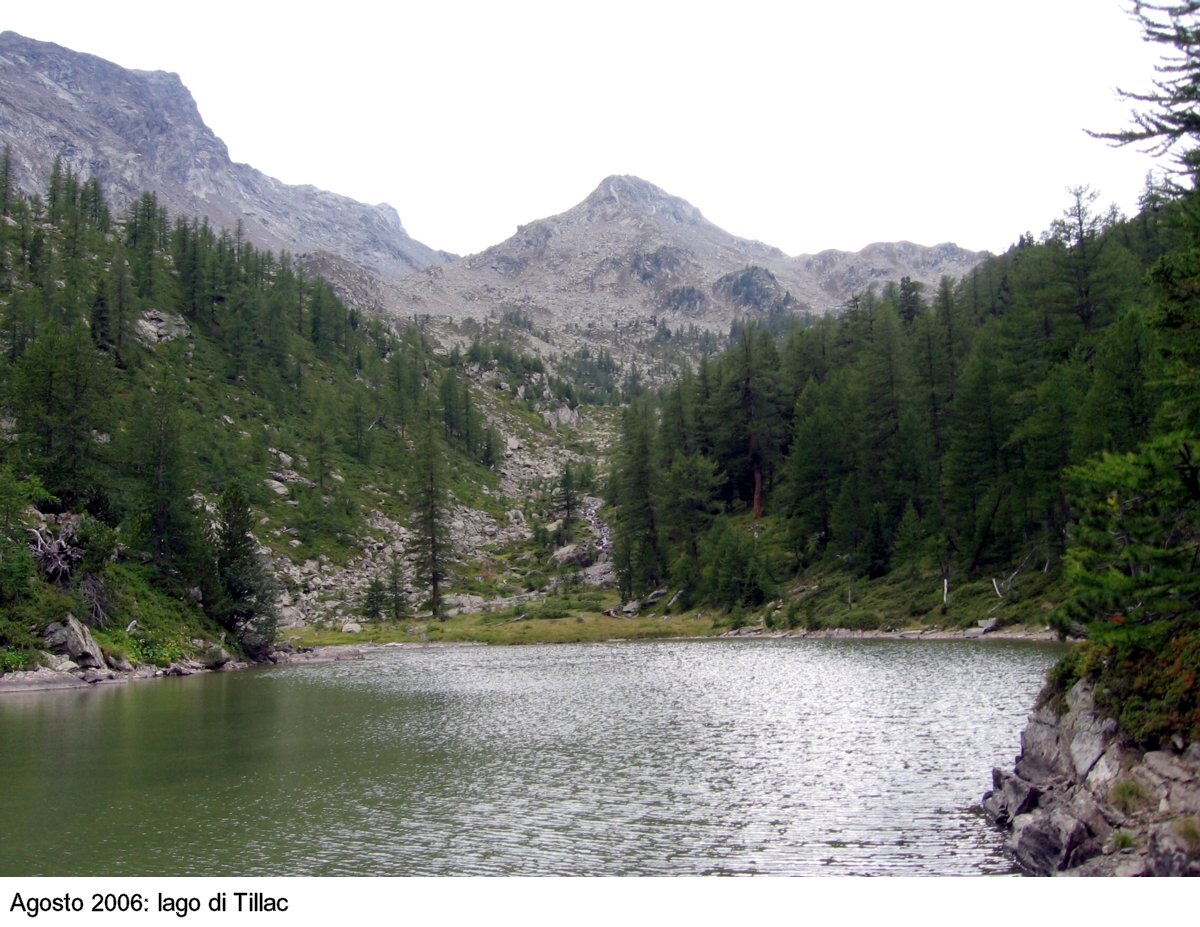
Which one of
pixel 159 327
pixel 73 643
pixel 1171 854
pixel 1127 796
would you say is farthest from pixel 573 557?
pixel 1171 854

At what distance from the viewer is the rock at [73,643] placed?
2122 inches

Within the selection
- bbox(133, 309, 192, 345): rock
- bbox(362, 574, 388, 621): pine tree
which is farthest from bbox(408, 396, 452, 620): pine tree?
bbox(133, 309, 192, 345): rock

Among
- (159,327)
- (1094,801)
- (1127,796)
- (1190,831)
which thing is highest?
(159,327)

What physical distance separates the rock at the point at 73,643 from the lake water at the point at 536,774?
7.30 m

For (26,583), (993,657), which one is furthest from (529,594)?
(993,657)

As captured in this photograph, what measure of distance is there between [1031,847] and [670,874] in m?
7.07

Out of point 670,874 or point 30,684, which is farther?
point 30,684

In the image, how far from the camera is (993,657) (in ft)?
156

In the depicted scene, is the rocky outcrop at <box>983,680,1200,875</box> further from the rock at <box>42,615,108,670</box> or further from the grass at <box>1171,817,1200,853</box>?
the rock at <box>42,615,108,670</box>

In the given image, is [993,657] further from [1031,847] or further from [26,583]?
[26,583]

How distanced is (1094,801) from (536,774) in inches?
637

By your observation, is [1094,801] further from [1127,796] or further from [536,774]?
[536,774]

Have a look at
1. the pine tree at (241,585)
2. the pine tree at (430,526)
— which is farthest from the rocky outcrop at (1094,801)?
the pine tree at (430,526)

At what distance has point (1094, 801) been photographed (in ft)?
53.3
